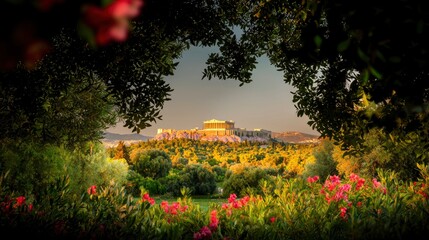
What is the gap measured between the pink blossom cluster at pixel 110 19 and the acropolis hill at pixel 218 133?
Answer: 301 ft

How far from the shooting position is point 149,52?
693cm

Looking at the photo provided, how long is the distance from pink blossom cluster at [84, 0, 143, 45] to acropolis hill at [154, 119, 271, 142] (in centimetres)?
9175

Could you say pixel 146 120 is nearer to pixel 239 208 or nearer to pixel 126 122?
pixel 126 122

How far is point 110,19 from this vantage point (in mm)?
1145

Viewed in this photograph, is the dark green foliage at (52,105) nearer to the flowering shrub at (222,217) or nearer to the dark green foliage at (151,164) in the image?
the flowering shrub at (222,217)

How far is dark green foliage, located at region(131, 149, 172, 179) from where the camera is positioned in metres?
57.9

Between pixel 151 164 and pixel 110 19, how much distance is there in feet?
190

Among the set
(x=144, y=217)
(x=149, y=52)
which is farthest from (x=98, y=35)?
(x=149, y=52)

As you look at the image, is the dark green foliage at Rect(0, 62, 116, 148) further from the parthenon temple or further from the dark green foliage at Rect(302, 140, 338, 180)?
the parthenon temple

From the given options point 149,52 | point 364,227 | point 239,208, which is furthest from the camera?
point 239,208

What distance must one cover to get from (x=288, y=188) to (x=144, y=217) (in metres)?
3.55

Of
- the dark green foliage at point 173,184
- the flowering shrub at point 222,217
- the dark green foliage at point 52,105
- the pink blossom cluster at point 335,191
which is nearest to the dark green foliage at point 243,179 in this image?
the dark green foliage at point 173,184

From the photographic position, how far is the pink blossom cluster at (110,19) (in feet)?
3.74

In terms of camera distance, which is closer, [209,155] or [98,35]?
[98,35]
